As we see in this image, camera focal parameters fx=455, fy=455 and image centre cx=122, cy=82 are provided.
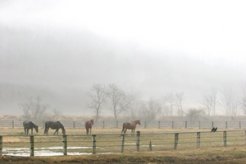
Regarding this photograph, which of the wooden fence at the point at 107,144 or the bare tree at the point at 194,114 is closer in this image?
the wooden fence at the point at 107,144

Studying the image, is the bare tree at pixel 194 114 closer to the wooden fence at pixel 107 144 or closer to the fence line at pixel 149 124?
the fence line at pixel 149 124

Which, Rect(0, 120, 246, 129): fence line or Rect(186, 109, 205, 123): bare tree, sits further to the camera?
Rect(186, 109, 205, 123): bare tree

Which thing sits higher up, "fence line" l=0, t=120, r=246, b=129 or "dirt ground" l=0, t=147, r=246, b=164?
"dirt ground" l=0, t=147, r=246, b=164

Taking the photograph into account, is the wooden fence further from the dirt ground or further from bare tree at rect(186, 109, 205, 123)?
bare tree at rect(186, 109, 205, 123)

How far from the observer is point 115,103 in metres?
123

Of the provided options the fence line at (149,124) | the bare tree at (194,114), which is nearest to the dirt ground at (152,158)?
the fence line at (149,124)

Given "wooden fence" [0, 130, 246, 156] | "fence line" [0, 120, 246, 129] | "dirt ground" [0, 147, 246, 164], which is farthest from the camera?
"fence line" [0, 120, 246, 129]

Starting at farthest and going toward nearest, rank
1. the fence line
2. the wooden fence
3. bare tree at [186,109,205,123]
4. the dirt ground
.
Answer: bare tree at [186,109,205,123] → the fence line → the wooden fence → the dirt ground

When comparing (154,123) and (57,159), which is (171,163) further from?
(154,123)

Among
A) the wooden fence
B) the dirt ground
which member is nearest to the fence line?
the wooden fence

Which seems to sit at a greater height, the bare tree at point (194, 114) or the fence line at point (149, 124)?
the bare tree at point (194, 114)

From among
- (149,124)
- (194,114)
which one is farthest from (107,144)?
(194,114)

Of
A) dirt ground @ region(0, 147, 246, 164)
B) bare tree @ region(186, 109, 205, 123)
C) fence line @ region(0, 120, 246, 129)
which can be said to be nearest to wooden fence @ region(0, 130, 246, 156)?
dirt ground @ region(0, 147, 246, 164)

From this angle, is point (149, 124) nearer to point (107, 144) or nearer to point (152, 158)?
point (107, 144)
